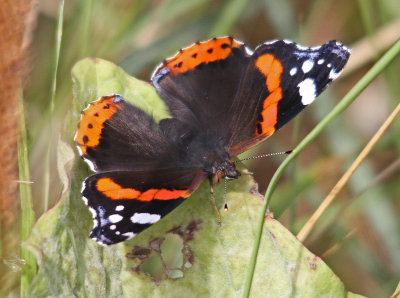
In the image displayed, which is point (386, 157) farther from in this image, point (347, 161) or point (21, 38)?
point (21, 38)

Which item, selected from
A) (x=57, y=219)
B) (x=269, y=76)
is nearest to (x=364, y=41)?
(x=269, y=76)

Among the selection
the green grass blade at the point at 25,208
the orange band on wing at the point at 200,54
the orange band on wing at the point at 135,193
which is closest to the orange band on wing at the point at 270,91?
the orange band on wing at the point at 200,54

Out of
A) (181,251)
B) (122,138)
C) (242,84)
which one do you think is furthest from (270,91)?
(181,251)

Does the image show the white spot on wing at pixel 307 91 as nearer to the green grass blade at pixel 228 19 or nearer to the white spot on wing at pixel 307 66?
the white spot on wing at pixel 307 66

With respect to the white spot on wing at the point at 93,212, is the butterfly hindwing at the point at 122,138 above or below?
above

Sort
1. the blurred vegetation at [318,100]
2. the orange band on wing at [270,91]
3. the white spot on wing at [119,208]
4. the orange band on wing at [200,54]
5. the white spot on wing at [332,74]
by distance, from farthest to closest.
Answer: the blurred vegetation at [318,100], the orange band on wing at [200,54], the orange band on wing at [270,91], the white spot on wing at [332,74], the white spot on wing at [119,208]

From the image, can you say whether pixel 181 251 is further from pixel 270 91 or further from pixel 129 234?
pixel 270 91
